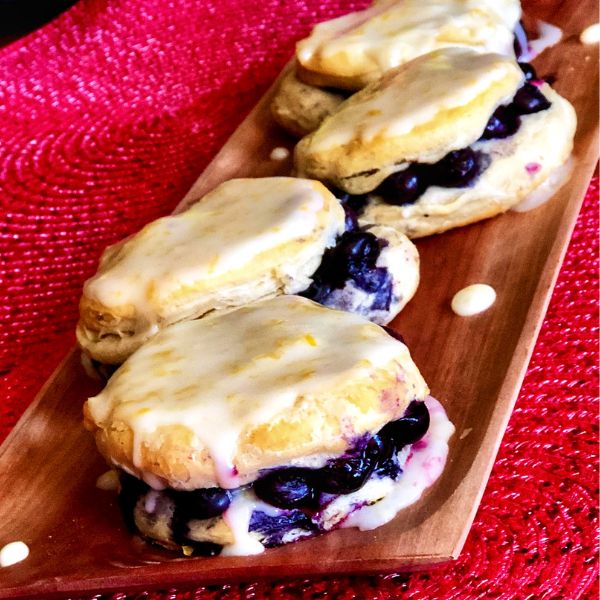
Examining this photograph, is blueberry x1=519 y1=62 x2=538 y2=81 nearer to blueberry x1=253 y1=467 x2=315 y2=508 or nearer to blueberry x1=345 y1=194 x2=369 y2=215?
blueberry x1=345 y1=194 x2=369 y2=215

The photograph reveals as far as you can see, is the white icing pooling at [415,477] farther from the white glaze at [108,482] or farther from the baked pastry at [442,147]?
the baked pastry at [442,147]

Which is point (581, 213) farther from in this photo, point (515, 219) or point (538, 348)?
point (538, 348)

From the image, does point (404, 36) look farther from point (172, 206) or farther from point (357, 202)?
point (172, 206)

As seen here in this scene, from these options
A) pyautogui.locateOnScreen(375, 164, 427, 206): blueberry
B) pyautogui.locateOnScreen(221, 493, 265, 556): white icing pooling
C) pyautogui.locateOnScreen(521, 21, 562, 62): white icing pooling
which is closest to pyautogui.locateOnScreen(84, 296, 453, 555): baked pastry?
pyautogui.locateOnScreen(221, 493, 265, 556): white icing pooling

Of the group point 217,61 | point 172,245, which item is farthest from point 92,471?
point 217,61

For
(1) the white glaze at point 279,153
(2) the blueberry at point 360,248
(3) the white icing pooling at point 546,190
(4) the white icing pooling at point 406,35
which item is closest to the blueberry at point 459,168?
(3) the white icing pooling at point 546,190

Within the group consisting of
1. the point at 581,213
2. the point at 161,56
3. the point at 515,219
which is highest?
the point at 161,56
